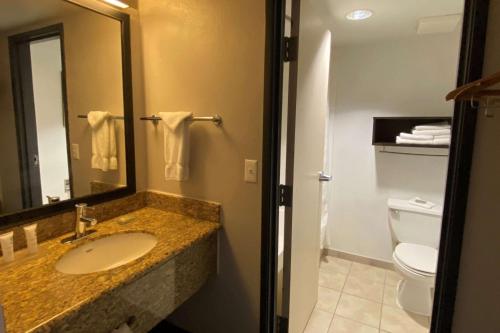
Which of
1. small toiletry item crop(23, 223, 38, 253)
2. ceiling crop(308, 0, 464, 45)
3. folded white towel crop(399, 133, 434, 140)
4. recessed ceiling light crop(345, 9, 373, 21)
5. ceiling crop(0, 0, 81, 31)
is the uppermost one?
ceiling crop(308, 0, 464, 45)

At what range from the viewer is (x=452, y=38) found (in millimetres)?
2195

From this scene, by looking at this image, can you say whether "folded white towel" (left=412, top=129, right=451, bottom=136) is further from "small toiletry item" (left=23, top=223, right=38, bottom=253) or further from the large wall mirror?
"small toiletry item" (left=23, top=223, right=38, bottom=253)

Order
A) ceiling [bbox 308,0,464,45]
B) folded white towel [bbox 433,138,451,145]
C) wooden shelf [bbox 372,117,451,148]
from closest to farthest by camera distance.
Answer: ceiling [bbox 308,0,464,45]
folded white towel [bbox 433,138,451,145]
wooden shelf [bbox 372,117,451,148]

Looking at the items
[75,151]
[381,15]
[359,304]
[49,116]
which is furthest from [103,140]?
[359,304]

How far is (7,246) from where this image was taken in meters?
1.08

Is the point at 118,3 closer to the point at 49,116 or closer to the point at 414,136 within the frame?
the point at 49,116

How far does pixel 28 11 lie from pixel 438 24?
8.08ft

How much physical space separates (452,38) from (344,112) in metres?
0.97

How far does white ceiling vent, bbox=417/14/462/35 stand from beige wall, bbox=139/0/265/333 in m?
1.39

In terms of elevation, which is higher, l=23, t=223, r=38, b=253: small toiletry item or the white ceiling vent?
the white ceiling vent

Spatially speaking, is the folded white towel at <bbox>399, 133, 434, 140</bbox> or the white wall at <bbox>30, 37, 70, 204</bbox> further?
the folded white towel at <bbox>399, 133, 434, 140</bbox>

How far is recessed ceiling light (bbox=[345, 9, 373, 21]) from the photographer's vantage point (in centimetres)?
181

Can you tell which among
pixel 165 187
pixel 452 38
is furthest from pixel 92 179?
pixel 452 38

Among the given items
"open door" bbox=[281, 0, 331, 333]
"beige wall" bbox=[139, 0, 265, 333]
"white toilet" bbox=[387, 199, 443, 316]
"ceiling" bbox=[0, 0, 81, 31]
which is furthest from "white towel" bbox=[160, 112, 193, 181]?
"white toilet" bbox=[387, 199, 443, 316]
